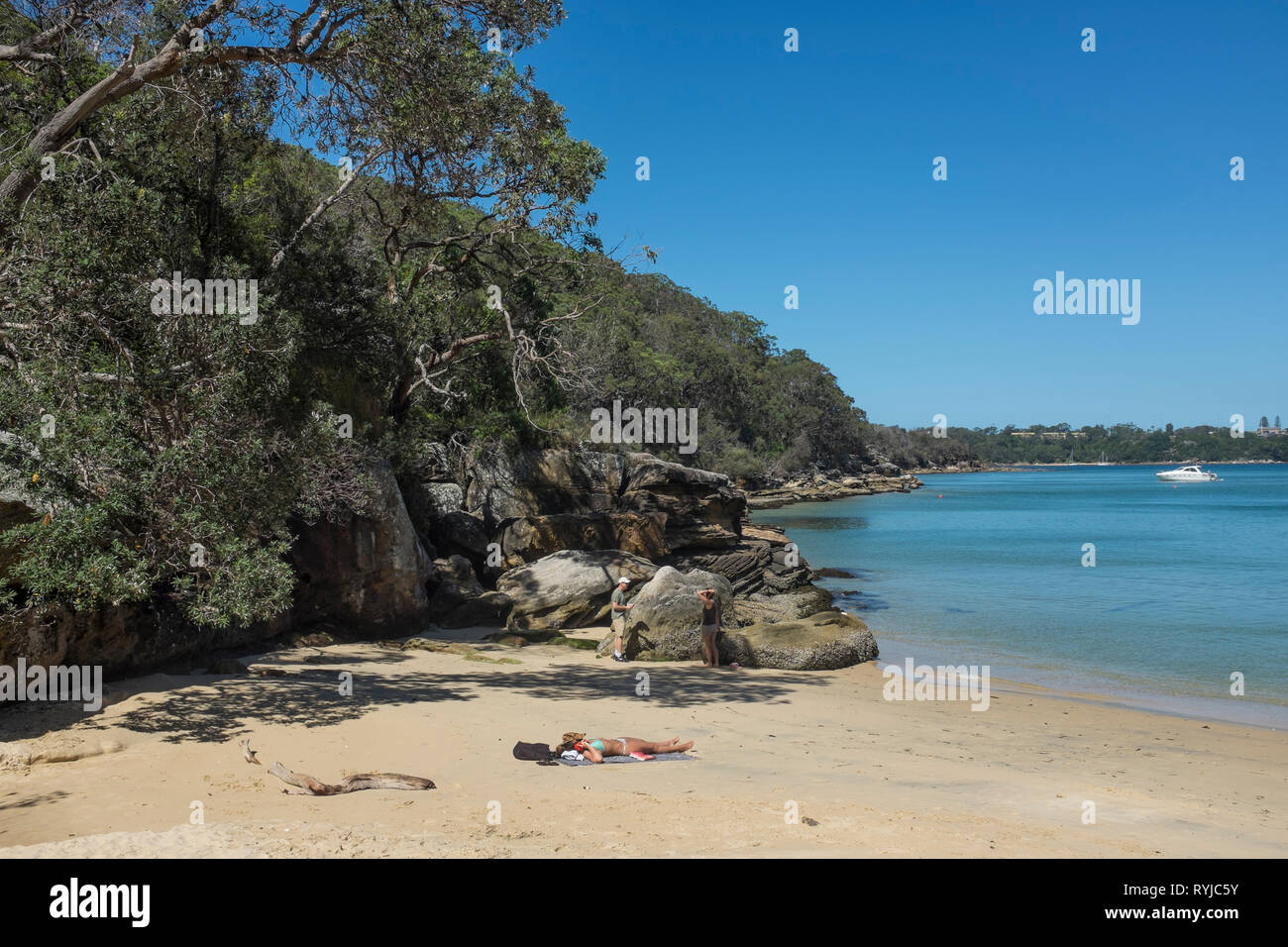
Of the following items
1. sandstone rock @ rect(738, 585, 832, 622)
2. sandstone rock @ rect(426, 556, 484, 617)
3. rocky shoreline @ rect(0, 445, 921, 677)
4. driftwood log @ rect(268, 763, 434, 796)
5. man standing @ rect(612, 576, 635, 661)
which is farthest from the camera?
sandstone rock @ rect(738, 585, 832, 622)

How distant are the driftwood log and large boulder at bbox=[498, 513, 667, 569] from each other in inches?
499

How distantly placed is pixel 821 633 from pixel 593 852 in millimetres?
10084

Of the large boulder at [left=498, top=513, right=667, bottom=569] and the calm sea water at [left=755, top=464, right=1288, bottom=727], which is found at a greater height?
the large boulder at [left=498, top=513, right=667, bottom=569]

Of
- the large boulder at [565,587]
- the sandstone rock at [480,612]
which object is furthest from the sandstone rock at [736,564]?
the sandstone rock at [480,612]

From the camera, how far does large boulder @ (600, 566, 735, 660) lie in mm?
14602

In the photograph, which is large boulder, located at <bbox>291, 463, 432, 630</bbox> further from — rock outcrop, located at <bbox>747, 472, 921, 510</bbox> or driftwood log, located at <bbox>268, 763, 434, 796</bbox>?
rock outcrop, located at <bbox>747, 472, 921, 510</bbox>

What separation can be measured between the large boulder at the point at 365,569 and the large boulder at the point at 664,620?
139 inches

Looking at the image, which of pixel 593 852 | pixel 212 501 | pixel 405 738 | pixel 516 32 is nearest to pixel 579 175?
pixel 516 32

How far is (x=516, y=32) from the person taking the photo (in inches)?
488

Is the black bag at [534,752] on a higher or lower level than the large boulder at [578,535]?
lower

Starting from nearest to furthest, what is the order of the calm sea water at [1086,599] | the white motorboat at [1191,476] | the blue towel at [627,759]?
the blue towel at [627,759] → the calm sea water at [1086,599] → the white motorboat at [1191,476]

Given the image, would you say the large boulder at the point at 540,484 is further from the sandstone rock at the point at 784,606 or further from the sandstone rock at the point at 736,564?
the sandstone rock at the point at 784,606

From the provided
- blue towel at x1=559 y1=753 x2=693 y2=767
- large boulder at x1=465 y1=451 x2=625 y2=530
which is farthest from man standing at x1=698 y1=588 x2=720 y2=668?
large boulder at x1=465 y1=451 x2=625 y2=530

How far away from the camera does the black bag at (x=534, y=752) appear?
778 cm
